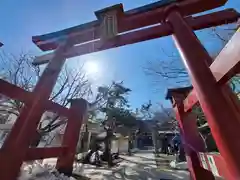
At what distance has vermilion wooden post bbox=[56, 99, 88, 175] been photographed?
188 cm

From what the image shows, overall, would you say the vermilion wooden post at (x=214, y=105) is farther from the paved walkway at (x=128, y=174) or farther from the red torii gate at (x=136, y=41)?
the paved walkway at (x=128, y=174)

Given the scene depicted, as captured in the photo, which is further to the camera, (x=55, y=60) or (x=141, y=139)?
(x=141, y=139)

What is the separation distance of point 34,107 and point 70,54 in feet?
2.46

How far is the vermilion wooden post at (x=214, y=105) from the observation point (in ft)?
2.23

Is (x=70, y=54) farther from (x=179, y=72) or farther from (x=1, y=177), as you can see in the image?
(x=179, y=72)

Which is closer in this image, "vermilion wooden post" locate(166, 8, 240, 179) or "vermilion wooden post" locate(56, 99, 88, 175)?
"vermilion wooden post" locate(166, 8, 240, 179)

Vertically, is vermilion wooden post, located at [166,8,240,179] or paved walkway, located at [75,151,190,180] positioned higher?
vermilion wooden post, located at [166,8,240,179]

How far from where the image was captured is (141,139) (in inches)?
830

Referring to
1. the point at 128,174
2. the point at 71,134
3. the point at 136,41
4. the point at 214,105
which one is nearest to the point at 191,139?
the point at 214,105

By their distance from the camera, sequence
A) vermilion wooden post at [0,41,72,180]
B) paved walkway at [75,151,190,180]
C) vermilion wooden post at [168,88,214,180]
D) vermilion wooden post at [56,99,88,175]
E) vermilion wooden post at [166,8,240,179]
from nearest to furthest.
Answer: vermilion wooden post at [166,8,240,179]
vermilion wooden post at [0,41,72,180]
vermilion wooden post at [168,88,214,180]
vermilion wooden post at [56,99,88,175]
paved walkway at [75,151,190,180]

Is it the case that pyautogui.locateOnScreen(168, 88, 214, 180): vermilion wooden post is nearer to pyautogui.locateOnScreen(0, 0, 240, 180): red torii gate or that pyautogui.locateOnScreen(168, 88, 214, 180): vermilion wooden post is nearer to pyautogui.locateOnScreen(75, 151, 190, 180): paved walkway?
pyautogui.locateOnScreen(0, 0, 240, 180): red torii gate

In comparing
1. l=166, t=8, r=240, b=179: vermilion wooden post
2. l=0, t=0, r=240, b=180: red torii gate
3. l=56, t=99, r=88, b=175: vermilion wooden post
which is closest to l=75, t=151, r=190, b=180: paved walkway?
l=56, t=99, r=88, b=175: vermilion wooden post

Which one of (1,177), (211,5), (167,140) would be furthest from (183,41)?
(167,140)

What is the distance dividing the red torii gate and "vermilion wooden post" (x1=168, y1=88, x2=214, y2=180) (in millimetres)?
24
